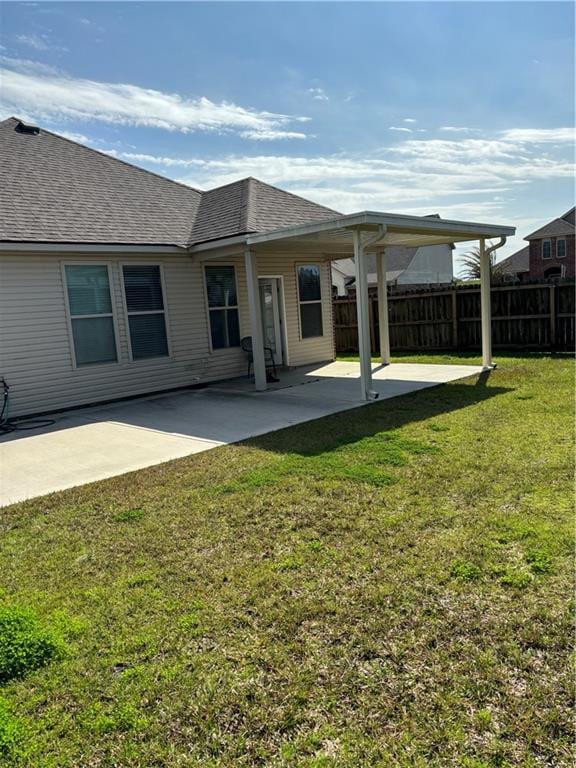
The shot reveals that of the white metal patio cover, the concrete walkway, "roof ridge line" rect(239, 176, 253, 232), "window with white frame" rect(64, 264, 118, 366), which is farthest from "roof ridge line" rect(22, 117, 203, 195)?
the concrete walkway

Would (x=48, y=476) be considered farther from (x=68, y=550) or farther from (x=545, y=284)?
(x=545, y=284)

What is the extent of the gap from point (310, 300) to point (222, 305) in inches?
110

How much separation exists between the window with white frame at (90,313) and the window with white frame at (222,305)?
229 cm

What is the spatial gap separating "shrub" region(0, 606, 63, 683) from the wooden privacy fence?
42.2 ft

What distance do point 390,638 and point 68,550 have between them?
243cm

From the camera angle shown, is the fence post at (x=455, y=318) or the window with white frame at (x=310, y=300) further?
the fence post at (x=455, y=318)

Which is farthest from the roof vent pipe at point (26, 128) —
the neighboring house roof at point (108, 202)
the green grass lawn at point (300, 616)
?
the green grass lawn at point (300, 616)

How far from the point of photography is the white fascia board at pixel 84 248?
8.55 meters

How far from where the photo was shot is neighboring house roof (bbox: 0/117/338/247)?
952 cm

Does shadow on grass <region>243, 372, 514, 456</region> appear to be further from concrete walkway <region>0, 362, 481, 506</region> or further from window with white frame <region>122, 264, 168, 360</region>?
window with white frame <region>122, 264, 168, 360</region>

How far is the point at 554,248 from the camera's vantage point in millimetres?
40500

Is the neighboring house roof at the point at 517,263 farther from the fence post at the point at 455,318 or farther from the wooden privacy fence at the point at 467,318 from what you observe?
the fence post at the point at 455,318

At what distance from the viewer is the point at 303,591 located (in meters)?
3.19

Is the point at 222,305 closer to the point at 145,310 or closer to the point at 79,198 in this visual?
the point at 145,310
